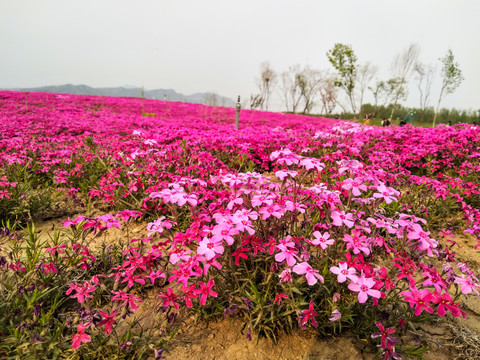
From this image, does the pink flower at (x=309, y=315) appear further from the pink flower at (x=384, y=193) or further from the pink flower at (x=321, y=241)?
the pink flower at (x=384, y=193)

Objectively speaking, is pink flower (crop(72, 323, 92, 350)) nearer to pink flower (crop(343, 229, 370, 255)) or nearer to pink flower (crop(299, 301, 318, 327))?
pink flower (crop(299, 301, 318, 327))

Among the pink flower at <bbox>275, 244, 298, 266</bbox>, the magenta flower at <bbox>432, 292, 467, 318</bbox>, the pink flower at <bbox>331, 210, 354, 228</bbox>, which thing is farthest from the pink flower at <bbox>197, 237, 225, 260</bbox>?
the magenta flower at <bbox>432, 292, 467, 318</bbox>

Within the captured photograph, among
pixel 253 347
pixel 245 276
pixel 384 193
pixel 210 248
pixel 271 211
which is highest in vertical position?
pixel 384 193

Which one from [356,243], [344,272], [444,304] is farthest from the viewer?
[356,243]

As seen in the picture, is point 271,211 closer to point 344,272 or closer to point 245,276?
point 344,272

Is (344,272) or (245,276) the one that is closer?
(344,272)

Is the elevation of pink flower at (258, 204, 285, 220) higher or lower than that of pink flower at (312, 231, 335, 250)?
higher

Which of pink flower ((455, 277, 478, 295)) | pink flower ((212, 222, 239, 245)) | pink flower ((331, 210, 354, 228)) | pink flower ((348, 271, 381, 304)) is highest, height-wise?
pink flower ((331, 210, 354, 228))

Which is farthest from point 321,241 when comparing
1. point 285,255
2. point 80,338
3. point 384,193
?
point 80,338

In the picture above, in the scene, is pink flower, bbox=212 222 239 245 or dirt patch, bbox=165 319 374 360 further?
dirt patch, bbox=165 319 374 360

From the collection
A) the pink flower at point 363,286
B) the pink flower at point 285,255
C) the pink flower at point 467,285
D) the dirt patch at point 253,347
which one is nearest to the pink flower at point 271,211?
the pink flower at point 285,255

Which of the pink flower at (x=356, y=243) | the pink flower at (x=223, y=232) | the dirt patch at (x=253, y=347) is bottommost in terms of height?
the dirt patch at (x=253, y=347)

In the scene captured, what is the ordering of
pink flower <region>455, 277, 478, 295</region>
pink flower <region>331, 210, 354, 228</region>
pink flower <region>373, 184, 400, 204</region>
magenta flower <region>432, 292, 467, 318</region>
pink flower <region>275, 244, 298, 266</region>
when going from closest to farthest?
1. magenta flower <region>432, 292, 467, 318</region>
2. pink flower <region>455, 277, 478, 295</region>
3. pink flower <region>275, 244, 298, 266</region>
4. pink flower <region>331, 210, 354, 228</region>
5. pink flower <region>373, 184, 400, 204</region>

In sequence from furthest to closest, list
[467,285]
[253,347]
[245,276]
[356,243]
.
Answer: [245,276] < [253,347] < [356,243] < [467,285]
